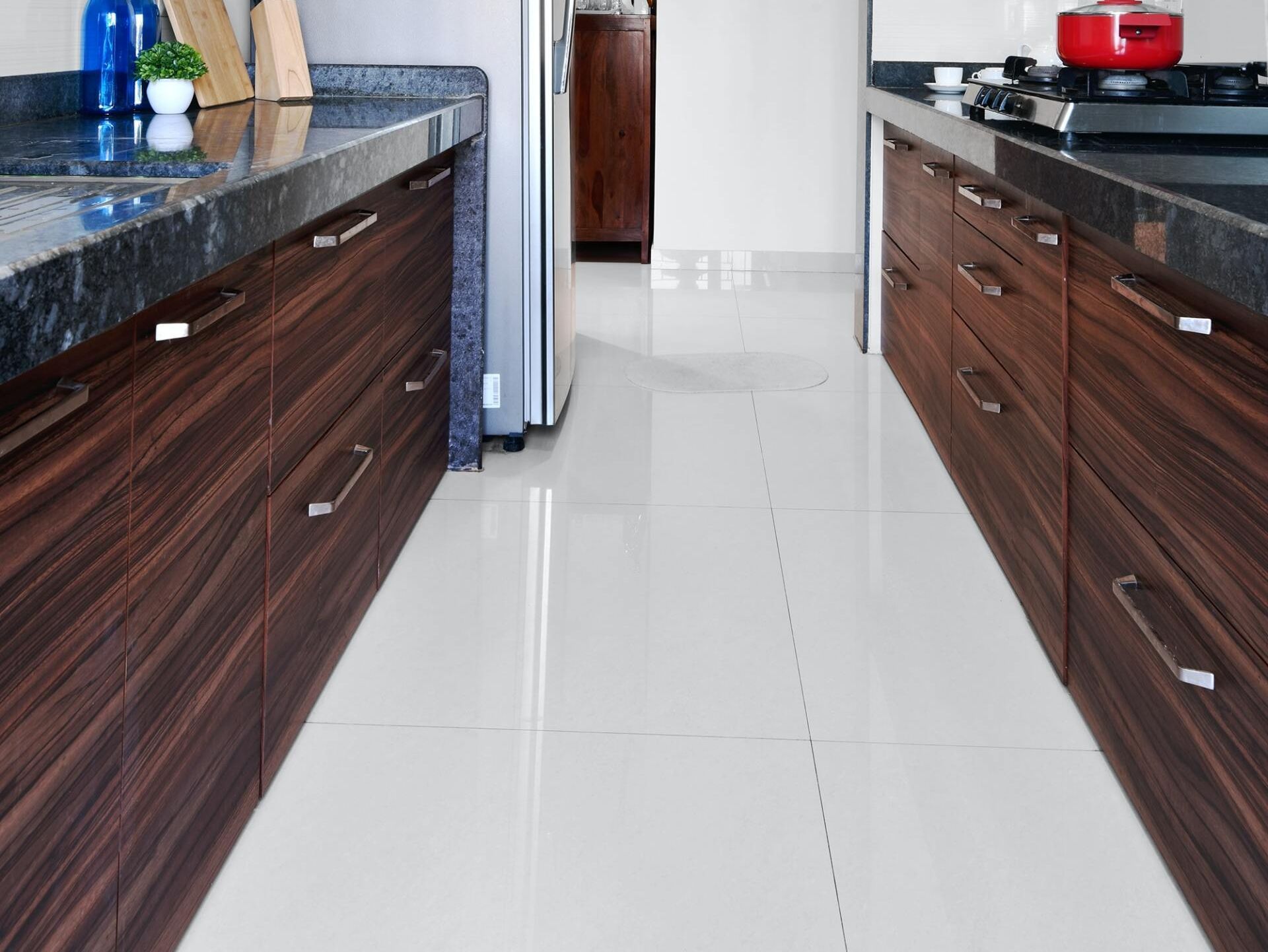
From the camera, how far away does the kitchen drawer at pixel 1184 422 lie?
1.19 m

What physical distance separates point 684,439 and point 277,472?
75.7 inches

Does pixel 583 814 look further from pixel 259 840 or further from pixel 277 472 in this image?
pixel 277 472

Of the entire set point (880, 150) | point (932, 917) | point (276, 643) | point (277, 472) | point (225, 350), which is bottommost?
point (932, 917)

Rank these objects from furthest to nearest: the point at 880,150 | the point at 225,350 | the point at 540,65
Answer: the point at 880,150 < the point at 540,65 < the point at 225,350

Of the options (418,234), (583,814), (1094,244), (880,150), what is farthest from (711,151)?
(583,814)

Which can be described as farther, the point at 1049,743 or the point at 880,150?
the point at 880,150

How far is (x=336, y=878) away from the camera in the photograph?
151cm

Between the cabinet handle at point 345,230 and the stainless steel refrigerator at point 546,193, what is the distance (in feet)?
3.46

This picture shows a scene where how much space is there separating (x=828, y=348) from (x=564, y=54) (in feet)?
5.95

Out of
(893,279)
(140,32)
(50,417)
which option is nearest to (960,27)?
(893,279)

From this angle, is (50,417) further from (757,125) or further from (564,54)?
(757,125)

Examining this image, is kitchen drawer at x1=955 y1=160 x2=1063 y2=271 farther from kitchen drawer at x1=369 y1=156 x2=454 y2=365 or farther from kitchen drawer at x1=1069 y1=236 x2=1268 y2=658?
kitchen drawer at x1=369 y1=156 x2=454 y2=365

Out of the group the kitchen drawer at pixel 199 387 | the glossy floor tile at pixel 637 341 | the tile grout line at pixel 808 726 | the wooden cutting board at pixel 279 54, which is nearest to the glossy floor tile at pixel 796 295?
the glossy floor tile at pixel 637 341

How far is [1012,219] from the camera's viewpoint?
229 centimetres
